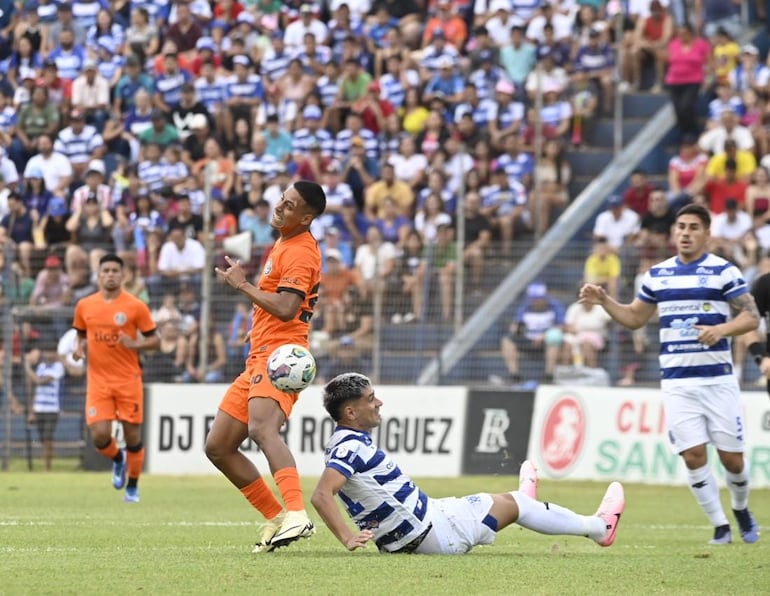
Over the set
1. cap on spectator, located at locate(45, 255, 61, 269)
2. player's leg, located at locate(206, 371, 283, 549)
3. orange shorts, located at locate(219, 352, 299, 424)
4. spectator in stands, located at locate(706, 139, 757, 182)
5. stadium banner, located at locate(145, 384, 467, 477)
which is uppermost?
spectator in stands, located at locate(706, 139, 757, 182)

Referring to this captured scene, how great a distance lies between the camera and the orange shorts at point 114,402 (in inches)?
654

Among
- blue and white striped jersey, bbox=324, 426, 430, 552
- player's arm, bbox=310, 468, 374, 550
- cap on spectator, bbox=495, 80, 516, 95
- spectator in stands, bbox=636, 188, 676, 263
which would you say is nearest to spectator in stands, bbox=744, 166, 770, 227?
spectator in stands, bbox=636, 188, 676, 263

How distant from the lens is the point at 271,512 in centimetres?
1073

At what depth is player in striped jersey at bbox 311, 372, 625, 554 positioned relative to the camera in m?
9.55

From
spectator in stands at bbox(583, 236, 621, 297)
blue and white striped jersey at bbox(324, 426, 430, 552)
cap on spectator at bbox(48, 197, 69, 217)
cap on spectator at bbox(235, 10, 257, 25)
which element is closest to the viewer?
blue and white striped jersey at bbox(324, 426, 430, 552)

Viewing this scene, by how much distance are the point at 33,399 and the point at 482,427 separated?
20.4ft

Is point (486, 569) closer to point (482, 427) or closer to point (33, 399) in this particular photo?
point (482, 427)

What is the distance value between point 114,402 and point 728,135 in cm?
1134

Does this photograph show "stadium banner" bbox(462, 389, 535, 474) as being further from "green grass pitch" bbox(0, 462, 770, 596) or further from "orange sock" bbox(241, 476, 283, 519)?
"orange sock" bbox(241, 476, 283, 519)

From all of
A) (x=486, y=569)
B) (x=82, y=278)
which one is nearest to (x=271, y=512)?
(x=486, y=569)

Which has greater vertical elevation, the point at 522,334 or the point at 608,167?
the point at 608,167

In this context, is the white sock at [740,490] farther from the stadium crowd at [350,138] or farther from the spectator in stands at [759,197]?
the spectator in stands at [759,197]

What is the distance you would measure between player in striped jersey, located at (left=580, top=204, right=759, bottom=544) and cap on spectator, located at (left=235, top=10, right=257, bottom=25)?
18.6 meters

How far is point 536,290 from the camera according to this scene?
22.1 m
